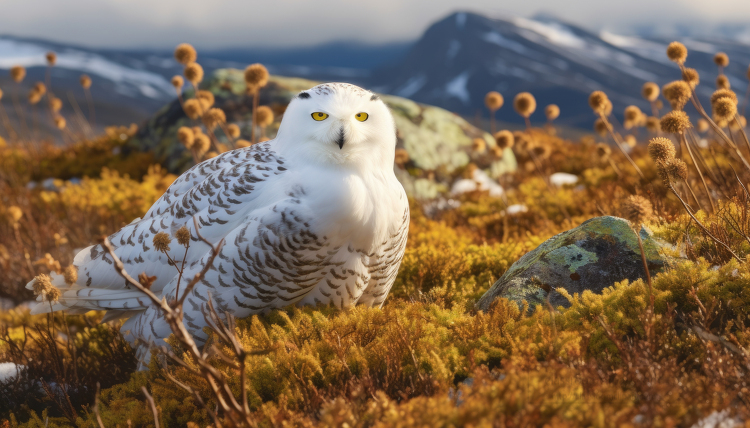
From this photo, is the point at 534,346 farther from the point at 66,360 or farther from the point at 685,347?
the point at 66,360

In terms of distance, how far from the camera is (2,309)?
4.99 meters

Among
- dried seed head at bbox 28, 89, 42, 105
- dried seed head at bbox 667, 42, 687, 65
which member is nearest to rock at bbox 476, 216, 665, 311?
dried seed head at bbox 667, 42, 687, 65

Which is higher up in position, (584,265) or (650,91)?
(650,91)

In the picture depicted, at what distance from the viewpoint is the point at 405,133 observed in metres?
7.59

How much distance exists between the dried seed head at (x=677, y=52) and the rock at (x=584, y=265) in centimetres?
A: 145

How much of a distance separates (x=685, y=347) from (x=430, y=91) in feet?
384

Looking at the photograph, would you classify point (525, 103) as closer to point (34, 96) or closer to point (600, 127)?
point (600, 127)

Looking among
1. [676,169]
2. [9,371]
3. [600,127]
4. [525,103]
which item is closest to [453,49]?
[600,127]

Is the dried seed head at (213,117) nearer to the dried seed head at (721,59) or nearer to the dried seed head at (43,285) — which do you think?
the dried seed head at (43,285)

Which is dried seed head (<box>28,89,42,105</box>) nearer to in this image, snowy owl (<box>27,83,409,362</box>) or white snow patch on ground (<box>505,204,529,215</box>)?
snowy owl (<box>27,83,409,362</box>)

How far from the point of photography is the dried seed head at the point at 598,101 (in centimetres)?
432

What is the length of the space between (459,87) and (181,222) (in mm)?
115562

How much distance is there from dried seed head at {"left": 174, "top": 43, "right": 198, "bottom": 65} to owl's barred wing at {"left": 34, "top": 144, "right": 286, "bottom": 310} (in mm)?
2050

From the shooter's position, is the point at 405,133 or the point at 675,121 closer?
the point at 675,121
